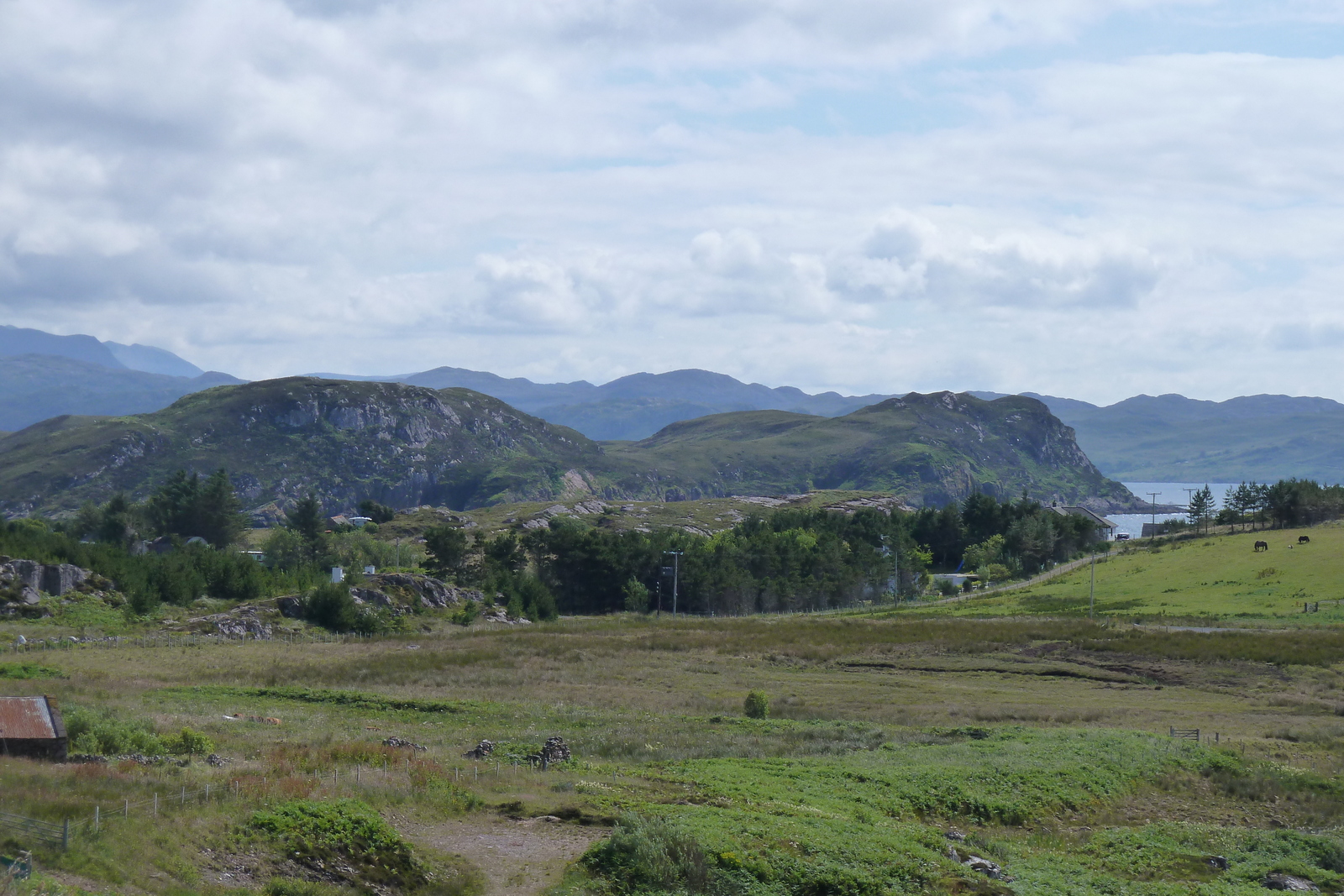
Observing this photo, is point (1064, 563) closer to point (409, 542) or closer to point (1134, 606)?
point (1134, 606)

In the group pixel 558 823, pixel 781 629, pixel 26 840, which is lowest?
pixel 781 629

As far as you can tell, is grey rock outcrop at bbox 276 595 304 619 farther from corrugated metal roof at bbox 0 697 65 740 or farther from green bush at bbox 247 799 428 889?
green bush at bbox 247 799 428 889

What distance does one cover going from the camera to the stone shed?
23.9m

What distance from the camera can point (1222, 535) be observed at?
156625 millimetres

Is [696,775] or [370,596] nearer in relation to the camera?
[696,775]

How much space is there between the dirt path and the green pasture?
84730mm

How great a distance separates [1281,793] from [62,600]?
293 ft

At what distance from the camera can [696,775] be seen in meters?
28.6

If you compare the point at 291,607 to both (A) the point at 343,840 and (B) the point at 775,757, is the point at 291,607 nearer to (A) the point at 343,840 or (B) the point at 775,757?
(B) the point at 775,757

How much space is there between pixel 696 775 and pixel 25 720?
650 inches

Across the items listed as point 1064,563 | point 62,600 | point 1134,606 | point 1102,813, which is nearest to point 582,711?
point 1102,813

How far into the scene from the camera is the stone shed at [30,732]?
23.9 metres

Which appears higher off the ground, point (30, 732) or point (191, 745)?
point (30, 732)

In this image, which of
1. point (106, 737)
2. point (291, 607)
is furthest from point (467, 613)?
point (106, 737)
